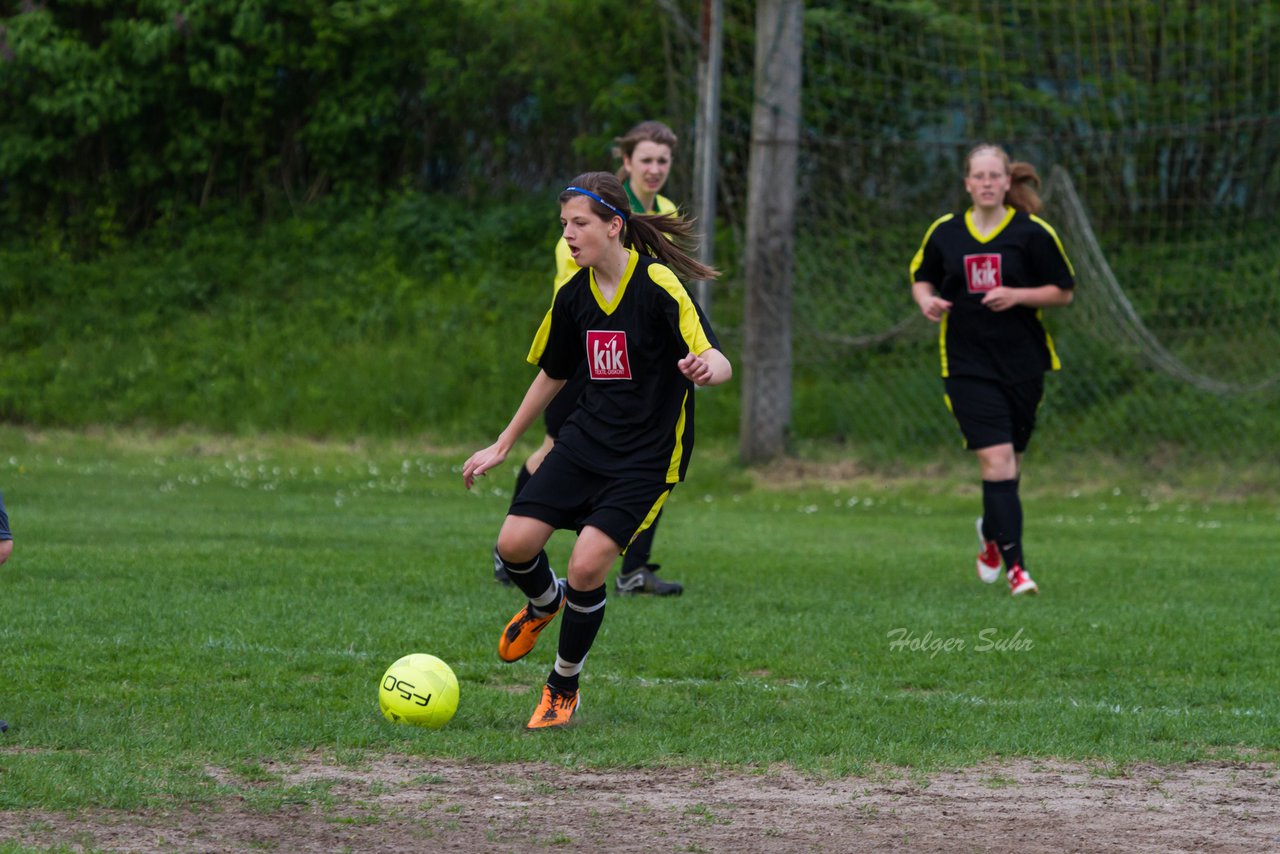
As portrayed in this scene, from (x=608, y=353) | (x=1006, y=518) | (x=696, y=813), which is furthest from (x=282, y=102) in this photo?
(x=696, y=813)

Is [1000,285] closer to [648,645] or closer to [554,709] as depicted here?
[648,645]

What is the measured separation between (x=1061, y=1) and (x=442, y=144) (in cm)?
865

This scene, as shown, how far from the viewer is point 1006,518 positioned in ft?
27.2

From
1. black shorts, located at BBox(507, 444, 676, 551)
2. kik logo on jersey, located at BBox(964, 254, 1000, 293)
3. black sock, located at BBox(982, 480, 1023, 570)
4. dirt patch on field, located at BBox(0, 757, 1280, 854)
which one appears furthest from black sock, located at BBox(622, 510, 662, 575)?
dirt patch on field, located at BBox(0, 757, 1280, 854)

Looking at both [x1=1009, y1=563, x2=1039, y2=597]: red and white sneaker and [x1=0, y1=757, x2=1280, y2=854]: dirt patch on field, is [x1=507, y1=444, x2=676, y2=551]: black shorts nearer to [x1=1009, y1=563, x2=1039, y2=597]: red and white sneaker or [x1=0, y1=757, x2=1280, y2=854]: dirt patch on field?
[x1=0, y1=757, x2=1280, y2=854]: dirt patch on field

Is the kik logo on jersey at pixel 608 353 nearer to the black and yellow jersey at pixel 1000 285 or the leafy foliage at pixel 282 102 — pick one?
the black and yellow jersey at pixel 1000 285

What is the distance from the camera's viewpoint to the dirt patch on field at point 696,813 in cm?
386

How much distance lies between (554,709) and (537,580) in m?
0.58

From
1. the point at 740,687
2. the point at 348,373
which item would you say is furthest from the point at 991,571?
the point at 348,373

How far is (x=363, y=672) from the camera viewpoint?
586 cm

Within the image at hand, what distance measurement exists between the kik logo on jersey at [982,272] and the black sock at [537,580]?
3.66 meters

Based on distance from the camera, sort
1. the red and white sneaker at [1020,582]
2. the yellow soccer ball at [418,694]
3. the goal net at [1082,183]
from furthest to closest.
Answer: the goal net at [1082,183]
the red and white sneaker at [1020,582]
the yellow soccer ball at [418,694]

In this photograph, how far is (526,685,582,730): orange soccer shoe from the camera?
5121mm

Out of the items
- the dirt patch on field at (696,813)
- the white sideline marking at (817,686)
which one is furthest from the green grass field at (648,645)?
the dirt patch on field at (696,813)
